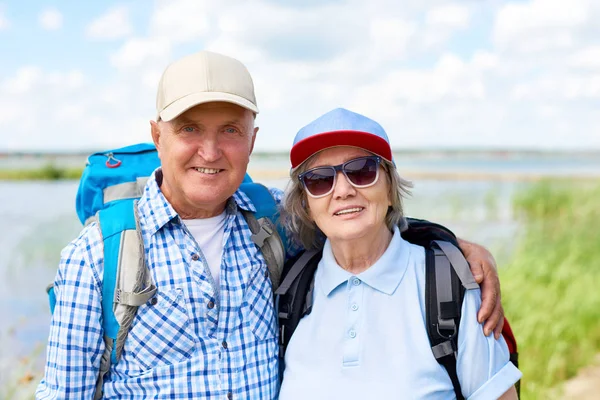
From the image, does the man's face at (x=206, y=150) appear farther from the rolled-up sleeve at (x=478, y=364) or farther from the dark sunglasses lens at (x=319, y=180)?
the rolled-up sleeve at (x=478, y=364)

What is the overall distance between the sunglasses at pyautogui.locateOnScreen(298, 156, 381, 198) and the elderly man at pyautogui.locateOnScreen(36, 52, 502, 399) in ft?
1.05

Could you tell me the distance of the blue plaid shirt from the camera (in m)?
2.18

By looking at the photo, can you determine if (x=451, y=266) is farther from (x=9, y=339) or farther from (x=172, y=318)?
(x=9, y=339)

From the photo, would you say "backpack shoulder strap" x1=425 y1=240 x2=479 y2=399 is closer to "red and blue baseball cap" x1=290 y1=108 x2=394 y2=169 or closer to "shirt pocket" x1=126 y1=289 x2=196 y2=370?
"red and blue baseball cap" x1=290 y1=108 x2=394 y2=169

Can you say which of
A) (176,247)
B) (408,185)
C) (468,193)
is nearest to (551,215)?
(468,193)

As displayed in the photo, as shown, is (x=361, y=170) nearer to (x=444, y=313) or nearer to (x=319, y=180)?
(x=319, y=180)

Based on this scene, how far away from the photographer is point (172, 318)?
2.26 m

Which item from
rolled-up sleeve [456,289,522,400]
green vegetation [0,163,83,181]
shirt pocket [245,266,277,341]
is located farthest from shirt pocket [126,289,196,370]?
green vegetation [0,163,83,181]

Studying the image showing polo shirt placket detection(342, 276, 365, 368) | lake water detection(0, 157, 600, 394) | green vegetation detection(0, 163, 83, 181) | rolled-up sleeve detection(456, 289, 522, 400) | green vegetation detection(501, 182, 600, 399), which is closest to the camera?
rolled-up sleeve detection(456, 289, 522, 400)

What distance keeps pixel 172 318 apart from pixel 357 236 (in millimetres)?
811

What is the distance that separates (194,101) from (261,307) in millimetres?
918

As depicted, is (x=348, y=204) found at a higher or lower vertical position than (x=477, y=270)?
higher

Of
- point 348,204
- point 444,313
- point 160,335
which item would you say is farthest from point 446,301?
point 160,335

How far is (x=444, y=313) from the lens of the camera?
215cm
